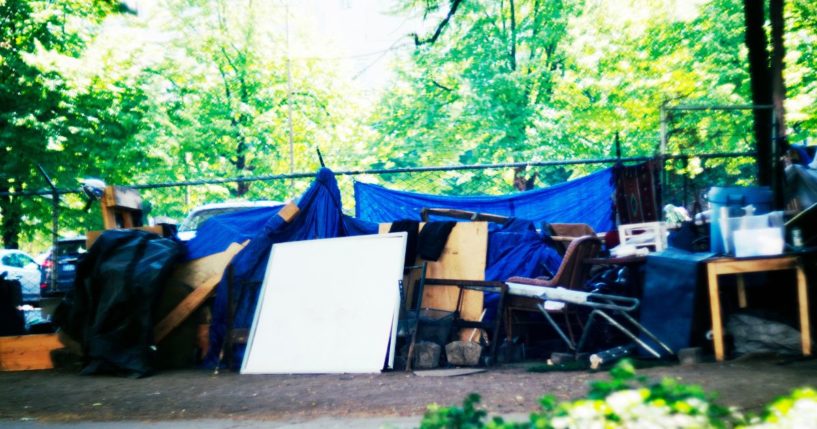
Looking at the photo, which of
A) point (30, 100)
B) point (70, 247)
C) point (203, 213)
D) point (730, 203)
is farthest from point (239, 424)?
point (30, 100)

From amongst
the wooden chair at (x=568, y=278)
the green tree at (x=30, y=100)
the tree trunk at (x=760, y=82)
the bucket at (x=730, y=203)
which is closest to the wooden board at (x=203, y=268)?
the wooden chair at (x=568, y=278)

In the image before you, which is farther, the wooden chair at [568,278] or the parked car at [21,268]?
the parked car at [21,268]

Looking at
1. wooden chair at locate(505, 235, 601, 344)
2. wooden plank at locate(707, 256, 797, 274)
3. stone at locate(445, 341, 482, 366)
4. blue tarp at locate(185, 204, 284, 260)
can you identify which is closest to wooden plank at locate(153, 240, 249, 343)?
blue tarp at locate(185, 204, 284, 260)

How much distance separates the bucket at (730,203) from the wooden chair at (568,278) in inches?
47.1

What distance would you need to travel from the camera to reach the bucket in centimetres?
615

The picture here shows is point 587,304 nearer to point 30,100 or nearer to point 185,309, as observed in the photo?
point 185,309

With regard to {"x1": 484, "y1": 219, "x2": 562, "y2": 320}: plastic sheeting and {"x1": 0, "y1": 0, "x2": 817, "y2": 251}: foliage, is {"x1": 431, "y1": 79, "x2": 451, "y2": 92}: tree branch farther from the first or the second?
{"x1": 484, "y1": 219, "x2": 562, "y2": 320}: plastic sheeting

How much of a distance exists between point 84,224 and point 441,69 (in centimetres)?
1183

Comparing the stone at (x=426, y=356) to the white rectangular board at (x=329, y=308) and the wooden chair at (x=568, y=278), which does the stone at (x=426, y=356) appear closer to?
the white rectangular board at (x=329, y=308)

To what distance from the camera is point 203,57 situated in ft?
84.2

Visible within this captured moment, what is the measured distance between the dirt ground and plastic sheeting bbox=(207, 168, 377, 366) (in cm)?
80

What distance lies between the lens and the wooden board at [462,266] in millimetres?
7324

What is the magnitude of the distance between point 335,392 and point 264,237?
2.64 meters

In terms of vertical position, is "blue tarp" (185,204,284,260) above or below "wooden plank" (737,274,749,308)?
above
